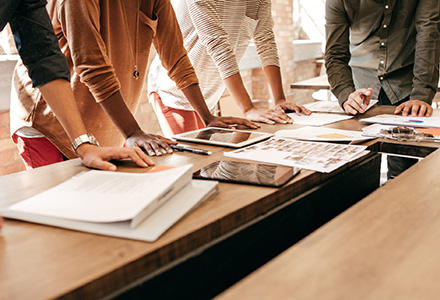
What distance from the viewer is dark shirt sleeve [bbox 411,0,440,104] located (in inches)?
81.4

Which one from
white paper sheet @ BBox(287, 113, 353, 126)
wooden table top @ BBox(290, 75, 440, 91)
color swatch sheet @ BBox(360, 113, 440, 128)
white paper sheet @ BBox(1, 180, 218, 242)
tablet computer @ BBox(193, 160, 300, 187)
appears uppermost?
white paper sheet @ BBox(1, 180, 218, 242)

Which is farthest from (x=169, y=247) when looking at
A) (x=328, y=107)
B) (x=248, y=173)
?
(x=328, y=107)

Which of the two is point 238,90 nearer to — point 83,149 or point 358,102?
point 358,102

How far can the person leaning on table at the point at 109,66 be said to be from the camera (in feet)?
4.20

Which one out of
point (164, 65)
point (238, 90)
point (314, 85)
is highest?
point (164, 65)

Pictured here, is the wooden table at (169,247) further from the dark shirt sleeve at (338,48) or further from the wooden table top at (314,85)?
the wooden table top at (314,85)

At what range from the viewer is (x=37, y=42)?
3.94 ft

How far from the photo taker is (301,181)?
3.32 feet

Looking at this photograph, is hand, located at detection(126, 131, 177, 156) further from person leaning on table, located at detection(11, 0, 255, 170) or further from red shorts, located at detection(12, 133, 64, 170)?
red shorts, located at detection(12, 133, 64, 170)

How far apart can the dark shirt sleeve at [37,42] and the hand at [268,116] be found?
87cm

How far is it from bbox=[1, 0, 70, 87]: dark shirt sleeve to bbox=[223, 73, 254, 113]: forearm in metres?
0.82

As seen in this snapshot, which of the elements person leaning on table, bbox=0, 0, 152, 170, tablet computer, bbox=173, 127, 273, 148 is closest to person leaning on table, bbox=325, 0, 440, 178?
tablet computer, bbox=173, 127, 273, 148

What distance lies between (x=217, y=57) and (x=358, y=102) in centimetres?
69

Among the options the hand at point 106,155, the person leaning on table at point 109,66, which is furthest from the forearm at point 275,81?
the hand at point 106,155
